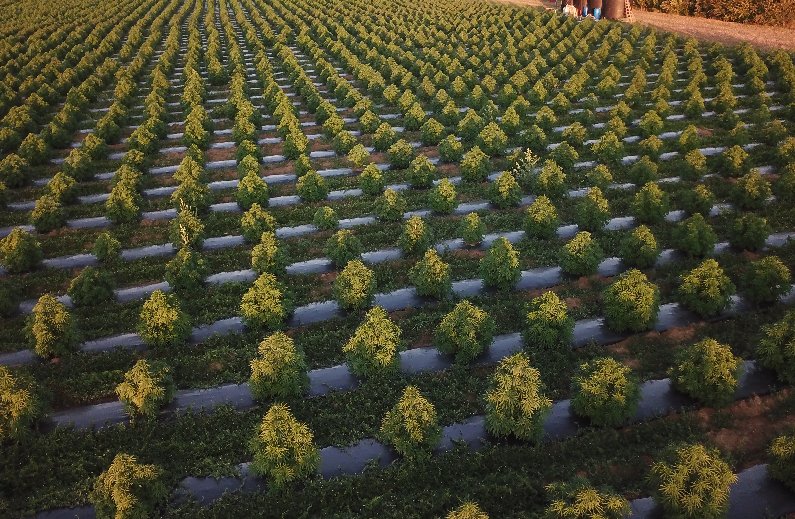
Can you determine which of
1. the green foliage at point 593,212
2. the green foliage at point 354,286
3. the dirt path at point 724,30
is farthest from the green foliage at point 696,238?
the dirt path at point 724,30

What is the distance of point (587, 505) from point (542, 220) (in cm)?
926

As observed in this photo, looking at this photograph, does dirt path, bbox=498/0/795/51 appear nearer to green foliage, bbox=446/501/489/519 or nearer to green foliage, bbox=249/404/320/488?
green foliage, bbox=446/501/489/519

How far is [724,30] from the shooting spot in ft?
141

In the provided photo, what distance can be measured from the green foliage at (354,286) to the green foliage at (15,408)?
637cm

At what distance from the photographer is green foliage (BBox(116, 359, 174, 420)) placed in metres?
10.6

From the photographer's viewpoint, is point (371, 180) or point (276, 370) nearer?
point (276, 370)

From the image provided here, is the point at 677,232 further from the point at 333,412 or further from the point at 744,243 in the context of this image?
the point at 333,412

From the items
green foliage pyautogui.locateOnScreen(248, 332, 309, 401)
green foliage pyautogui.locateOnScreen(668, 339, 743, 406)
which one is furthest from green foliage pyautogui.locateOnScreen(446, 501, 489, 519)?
green foliage pyautogui.locateOnScreen(668, 339, 743, 406)

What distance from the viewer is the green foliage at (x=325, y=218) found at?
16.6 metres

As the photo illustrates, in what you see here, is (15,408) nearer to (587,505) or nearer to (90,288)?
(90,288)

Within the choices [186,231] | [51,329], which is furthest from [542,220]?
[51,329]

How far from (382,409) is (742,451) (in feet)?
21.3

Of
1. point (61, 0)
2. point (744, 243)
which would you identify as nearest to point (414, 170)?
point (744, 243)

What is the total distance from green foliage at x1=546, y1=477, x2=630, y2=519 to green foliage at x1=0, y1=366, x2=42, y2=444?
9130 mm
